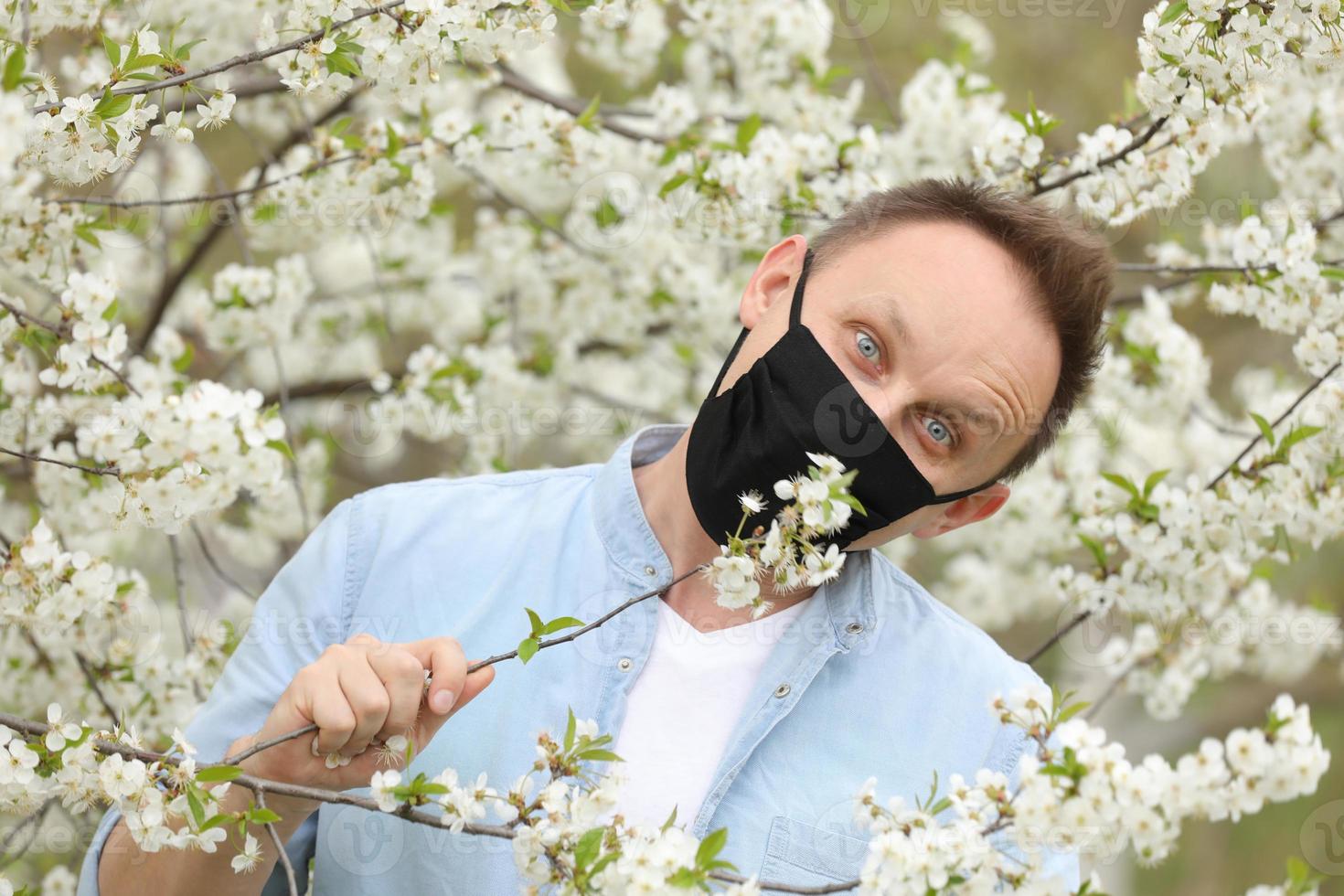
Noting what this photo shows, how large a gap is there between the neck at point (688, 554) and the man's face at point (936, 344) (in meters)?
0.16

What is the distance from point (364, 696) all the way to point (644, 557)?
0.60 metres

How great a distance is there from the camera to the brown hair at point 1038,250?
183cm

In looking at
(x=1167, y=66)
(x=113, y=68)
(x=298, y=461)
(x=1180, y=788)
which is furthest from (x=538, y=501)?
(x=298, y=461)

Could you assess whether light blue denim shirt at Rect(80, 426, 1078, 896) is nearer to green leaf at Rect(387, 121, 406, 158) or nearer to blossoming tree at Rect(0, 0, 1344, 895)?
blossoming tree at Rect(0, 0, 1344, 895)

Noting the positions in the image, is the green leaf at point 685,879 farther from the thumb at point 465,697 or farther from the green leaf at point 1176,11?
the green leaf at point 1176,11

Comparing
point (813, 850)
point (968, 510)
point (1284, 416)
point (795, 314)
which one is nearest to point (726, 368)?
point (795, 314)

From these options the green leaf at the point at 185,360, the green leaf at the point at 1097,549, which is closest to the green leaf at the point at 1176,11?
the green leaf at the point at 1097,549

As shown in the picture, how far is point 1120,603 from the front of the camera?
2.63 m

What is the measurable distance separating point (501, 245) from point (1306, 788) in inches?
118

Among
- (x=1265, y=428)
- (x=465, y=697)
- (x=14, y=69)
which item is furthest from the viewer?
(x=1265, y=428)

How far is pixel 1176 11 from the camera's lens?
192 cm

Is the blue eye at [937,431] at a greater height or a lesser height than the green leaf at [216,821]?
lesser

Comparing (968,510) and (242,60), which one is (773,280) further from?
(242,60)

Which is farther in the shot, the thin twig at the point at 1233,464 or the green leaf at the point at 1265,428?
the thin twig at the point at 1233,464
